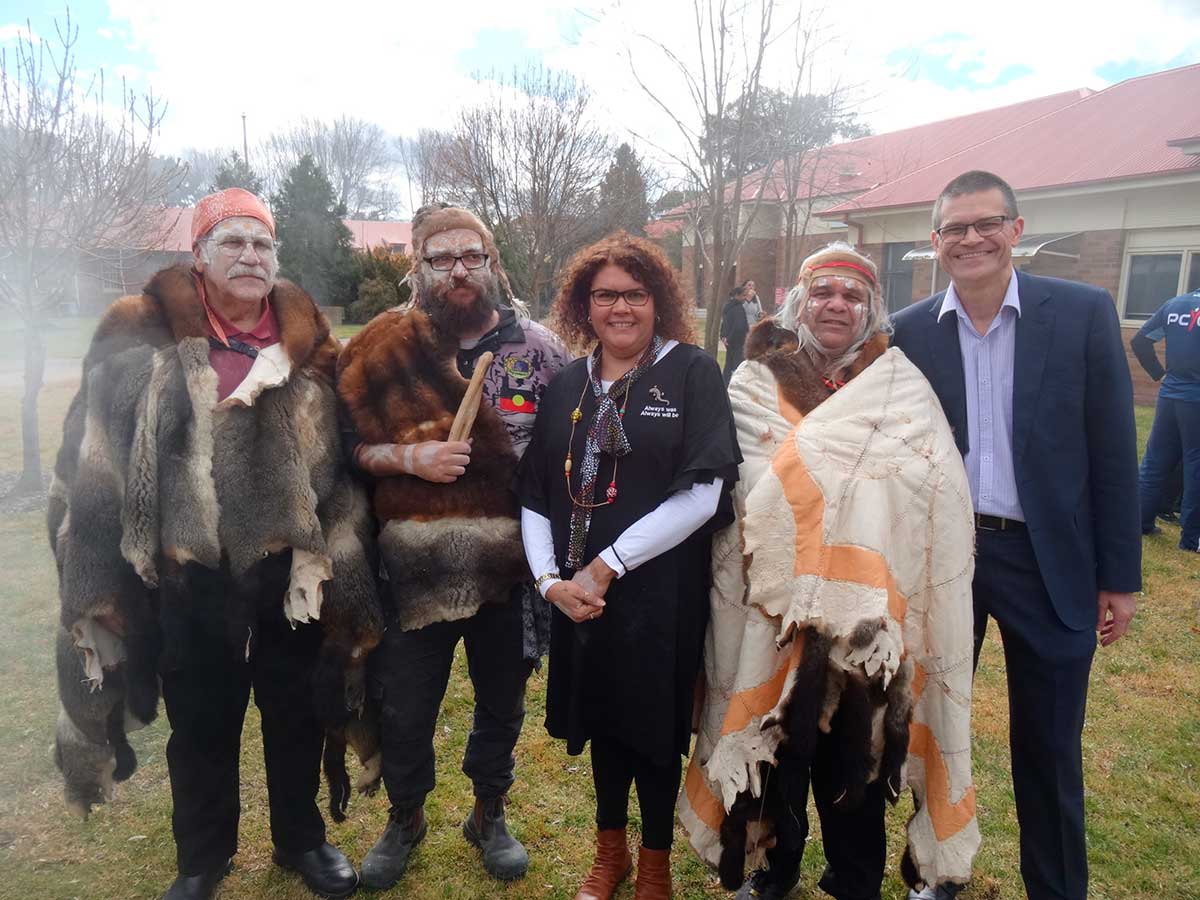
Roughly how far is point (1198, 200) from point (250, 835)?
15.3 m

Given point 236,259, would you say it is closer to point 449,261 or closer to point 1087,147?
point 449,261

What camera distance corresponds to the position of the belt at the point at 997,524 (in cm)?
234

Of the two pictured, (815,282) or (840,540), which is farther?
(815,282)

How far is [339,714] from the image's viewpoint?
2.61 meters

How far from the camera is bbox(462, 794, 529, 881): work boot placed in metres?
2.84

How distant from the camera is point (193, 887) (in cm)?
262

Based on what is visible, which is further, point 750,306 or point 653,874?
point 750,306

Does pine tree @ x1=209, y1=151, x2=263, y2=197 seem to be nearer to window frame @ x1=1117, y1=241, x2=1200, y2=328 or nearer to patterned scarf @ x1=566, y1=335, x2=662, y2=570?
window frame @ x1=1117, y1=241, x2=1200, y2=328

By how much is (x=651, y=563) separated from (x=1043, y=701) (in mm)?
1249

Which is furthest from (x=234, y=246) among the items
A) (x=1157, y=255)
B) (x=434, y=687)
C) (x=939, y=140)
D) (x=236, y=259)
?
(x=939, y=140)

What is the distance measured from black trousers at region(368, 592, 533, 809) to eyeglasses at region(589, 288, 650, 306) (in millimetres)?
1034

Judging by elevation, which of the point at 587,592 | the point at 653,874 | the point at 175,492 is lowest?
the point at 653,874

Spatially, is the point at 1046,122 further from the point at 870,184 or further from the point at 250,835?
the point at 250,835

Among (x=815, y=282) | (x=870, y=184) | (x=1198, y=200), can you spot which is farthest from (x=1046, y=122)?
(x=815, y=282)
